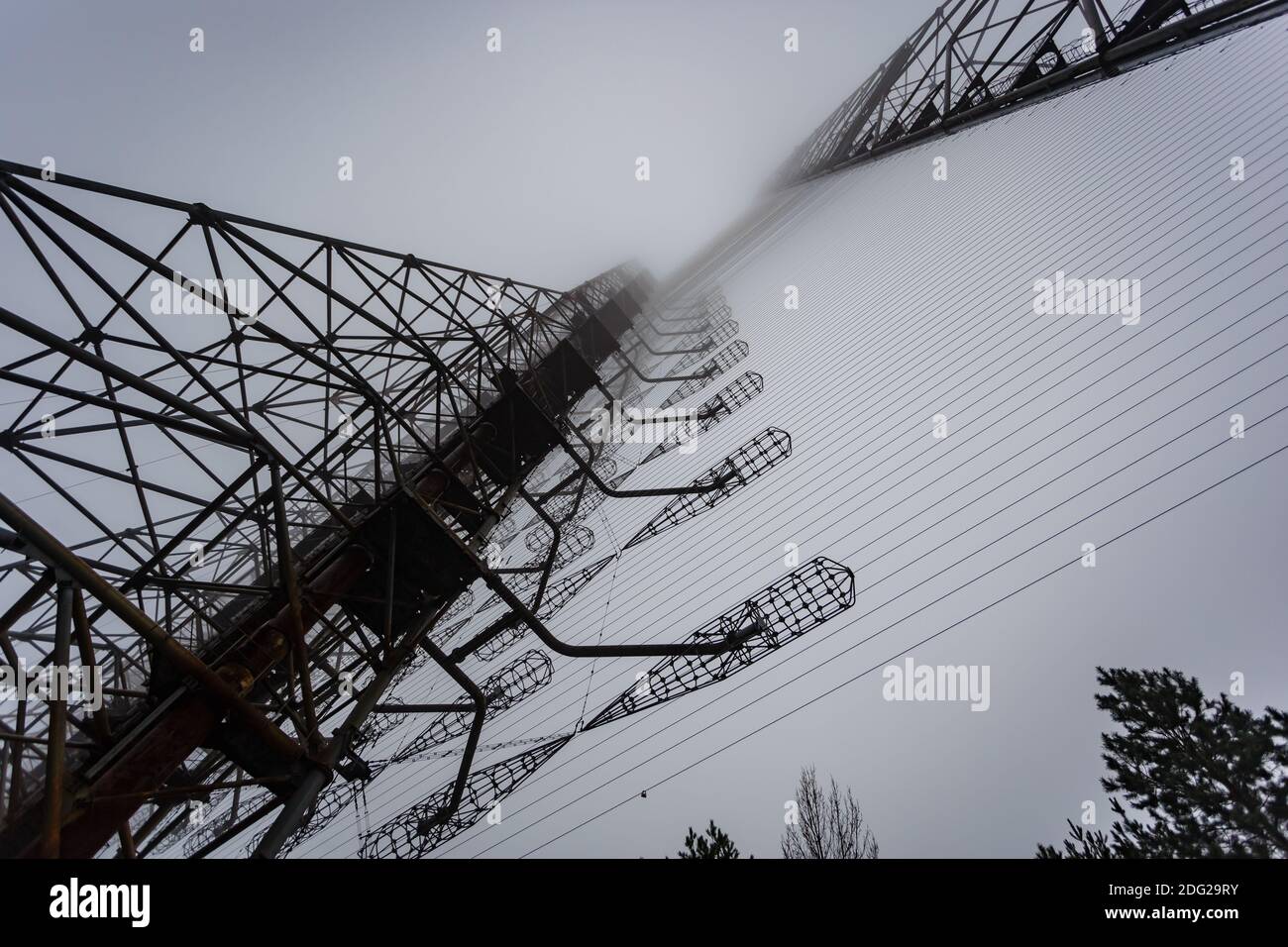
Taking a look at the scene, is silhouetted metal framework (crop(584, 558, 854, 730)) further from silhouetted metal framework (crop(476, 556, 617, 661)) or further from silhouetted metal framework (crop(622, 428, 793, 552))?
silhouetted metal framework (crop(476, 556, 617, 661))

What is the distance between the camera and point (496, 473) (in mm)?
10070

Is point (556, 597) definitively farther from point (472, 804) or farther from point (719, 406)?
point (719, 406)

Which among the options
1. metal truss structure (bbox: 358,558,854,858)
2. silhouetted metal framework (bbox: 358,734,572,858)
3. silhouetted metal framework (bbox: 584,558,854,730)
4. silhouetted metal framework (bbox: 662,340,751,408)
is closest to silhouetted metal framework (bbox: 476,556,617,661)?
silhouetted metal framework (bbox: 358,734,572,858)

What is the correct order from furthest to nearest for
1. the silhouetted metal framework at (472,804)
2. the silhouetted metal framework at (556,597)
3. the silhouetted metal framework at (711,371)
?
the silhouetted metal framework at (711,371)
the silhouetted metal framework at (556,597)
the silhouetted metal framework at (472,804)

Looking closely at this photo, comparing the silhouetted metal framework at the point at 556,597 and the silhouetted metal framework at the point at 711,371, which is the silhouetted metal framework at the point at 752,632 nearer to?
the silhouetted metal framework at the point at 556,597

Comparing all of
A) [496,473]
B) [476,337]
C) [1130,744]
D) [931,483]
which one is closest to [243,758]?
[496,473]

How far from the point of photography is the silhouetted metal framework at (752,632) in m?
7.35

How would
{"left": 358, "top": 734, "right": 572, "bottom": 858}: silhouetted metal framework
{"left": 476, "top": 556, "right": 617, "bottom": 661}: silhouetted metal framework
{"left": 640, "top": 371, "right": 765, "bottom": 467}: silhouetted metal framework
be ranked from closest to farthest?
{"left": 358, "top": 734, "right": 572, "bottom": 858}: silhouetted metal framework < {"left": 476, "top": 556, "right": 617, "bottom": 661}: silhouetted metal framework < {"left": 640, "top": 371, "right": 765, "bottom": 467}: silhouetted metal framework

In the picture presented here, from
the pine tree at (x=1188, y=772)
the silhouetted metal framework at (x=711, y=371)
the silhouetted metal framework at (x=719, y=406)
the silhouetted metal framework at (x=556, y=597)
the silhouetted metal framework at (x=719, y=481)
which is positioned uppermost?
the silhouetted metal framework at (x=711, y=371)

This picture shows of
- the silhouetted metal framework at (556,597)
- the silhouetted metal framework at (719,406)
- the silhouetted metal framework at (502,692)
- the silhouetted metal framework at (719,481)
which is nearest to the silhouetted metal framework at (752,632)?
the silhouetted metal framework at (502,692)

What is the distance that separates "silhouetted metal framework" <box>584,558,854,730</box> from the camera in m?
7.35
